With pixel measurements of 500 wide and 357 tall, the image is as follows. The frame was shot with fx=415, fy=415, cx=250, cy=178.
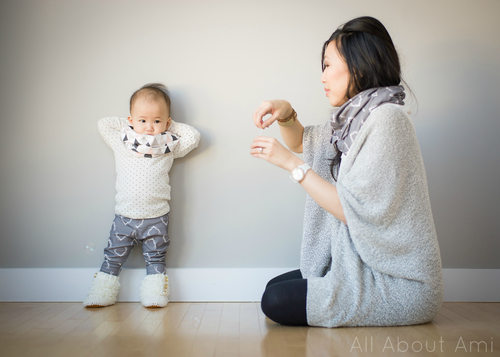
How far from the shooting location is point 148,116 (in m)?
1.45

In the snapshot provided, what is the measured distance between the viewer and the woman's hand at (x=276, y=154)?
3.49 ft

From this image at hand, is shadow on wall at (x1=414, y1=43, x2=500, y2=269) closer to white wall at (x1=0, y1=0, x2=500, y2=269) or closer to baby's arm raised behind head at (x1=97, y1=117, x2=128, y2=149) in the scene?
white wall at (x1=0, y1=0, x2=500, y2=269)

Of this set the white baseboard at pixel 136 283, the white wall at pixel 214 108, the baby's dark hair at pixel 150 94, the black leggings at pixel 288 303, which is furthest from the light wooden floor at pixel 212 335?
the baby's dark hair at pixel 150 94

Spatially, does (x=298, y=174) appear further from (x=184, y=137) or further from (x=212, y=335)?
(x=184, y=137)

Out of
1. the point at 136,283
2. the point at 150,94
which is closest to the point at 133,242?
the point at 136,283

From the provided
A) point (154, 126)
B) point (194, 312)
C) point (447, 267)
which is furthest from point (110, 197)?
point (447, 267)

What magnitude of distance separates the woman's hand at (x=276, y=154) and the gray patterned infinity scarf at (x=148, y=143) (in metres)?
0.49

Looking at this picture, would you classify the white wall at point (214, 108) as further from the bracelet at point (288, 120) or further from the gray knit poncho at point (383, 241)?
the gray knit poncho at point (383, 241)

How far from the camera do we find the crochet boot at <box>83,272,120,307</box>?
1.39m

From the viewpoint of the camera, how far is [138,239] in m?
1.48

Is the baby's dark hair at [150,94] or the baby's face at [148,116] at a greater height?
the baby's dark hair at [150,94]

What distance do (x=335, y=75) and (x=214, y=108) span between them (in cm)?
56

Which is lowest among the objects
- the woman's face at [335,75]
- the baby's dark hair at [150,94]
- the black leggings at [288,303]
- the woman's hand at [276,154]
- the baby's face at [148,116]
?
the black leggings at [288,303]

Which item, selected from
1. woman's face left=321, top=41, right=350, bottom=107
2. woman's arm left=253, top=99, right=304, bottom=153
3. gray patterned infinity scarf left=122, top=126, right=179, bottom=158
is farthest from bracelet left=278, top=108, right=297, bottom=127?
gray patterned infinity scarf left=122, top=126, right=179, bottom=158
